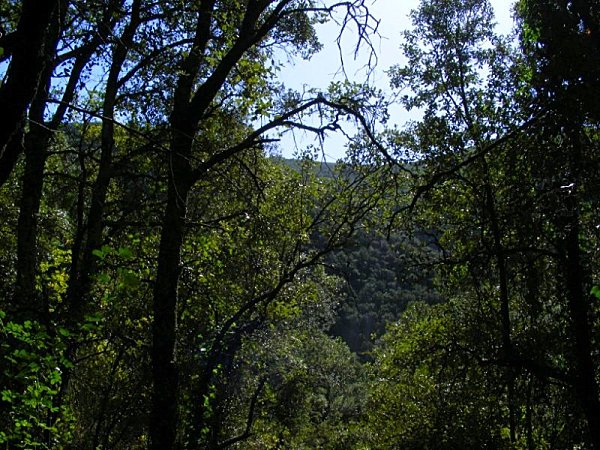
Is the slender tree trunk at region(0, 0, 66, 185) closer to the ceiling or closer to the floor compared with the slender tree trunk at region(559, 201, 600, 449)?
closer to the ceiling

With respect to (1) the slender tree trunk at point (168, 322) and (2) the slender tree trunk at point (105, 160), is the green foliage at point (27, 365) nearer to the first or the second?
(1) the slender tree trunk at point (168, 322)

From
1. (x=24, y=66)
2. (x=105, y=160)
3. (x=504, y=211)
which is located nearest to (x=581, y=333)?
(x=504, y=211)

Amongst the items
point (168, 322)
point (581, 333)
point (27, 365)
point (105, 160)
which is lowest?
point (27, 365)

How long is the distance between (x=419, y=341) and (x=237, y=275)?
416 cm

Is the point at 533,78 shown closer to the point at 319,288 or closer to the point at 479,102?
the point at 479,102

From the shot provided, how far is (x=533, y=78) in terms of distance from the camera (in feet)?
21.6

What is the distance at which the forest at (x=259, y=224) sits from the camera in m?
4.84

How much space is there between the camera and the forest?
4.84 m

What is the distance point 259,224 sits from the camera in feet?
23.4

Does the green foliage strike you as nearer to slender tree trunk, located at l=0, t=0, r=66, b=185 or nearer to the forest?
the forest

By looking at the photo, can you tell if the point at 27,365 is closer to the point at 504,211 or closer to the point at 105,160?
the point at 105,160

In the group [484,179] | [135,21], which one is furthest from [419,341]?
[135,21]

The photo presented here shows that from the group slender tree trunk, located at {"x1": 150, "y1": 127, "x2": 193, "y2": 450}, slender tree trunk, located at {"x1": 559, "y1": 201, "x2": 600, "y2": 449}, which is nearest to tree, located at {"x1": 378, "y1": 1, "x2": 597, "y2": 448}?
slender tree trunk, located at {"x1": 559, "y1": 201, "x2": 600, "y2": 449}

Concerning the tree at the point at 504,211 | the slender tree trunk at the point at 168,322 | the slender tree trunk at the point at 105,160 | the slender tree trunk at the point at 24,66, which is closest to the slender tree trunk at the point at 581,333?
the tree at the point at 504,211
